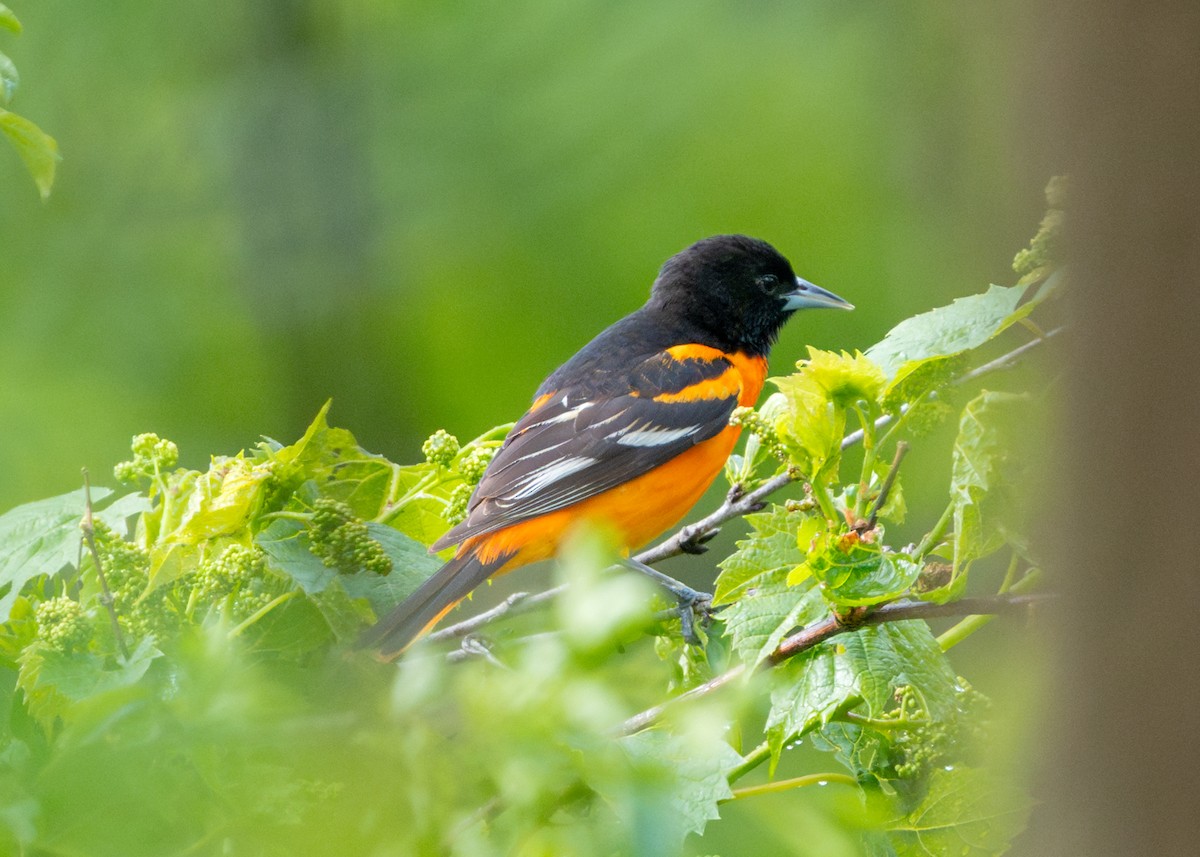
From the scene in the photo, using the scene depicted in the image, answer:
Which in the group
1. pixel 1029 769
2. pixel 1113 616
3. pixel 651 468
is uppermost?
pixel 1113 616

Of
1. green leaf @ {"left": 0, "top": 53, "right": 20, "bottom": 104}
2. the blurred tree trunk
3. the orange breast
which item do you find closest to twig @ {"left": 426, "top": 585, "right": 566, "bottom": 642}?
the orange breast

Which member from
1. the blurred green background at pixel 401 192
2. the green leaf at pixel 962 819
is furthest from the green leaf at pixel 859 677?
the blurred green background at pixel 401 192

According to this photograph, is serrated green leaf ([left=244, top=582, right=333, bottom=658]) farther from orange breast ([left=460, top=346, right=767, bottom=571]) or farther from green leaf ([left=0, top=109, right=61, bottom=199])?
orange breast ([left=460, top=346, right=767, bottom=571])

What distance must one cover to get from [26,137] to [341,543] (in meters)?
0.66

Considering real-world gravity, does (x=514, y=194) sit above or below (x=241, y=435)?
above

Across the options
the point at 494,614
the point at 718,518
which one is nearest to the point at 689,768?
the point at 494,614

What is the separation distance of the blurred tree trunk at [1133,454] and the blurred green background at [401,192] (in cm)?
623

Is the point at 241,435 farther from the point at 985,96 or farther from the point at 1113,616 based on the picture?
the point at 1113,616

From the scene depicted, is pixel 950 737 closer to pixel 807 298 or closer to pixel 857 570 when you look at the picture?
pixel 857 570

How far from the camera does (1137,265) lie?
75cm

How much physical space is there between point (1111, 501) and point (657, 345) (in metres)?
3.66

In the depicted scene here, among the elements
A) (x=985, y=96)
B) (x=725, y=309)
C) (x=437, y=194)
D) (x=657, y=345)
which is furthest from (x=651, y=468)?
(x=437, y=194)

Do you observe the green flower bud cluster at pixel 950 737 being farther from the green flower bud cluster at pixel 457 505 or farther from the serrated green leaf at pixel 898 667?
the green flower bud cluster at pixel 457 505

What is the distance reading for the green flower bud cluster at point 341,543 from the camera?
1933mm
